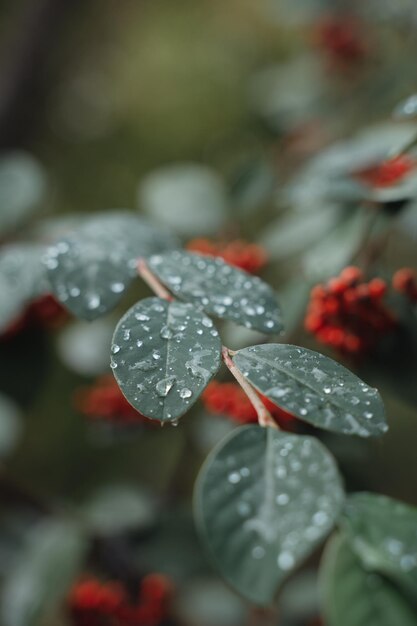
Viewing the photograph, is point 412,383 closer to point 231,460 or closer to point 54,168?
point 231,460

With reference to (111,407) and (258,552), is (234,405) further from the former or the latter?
(258,552)

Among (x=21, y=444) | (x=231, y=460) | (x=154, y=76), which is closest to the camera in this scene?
(x=231, y=460)

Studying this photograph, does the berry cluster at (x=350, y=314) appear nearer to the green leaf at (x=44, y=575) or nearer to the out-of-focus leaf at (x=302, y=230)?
the out-of-focus leaf at (x=302, y=230)

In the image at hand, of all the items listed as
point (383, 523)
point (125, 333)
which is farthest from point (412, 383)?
point (125, 333)

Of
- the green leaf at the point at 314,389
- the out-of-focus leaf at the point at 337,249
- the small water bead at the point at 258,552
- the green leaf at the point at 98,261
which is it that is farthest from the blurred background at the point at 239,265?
the small water bead at the point at 258,552

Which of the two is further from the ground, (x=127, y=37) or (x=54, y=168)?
(x=127, y=37)

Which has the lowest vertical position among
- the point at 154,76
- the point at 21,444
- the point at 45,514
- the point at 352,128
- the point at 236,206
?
the point at 21,444
